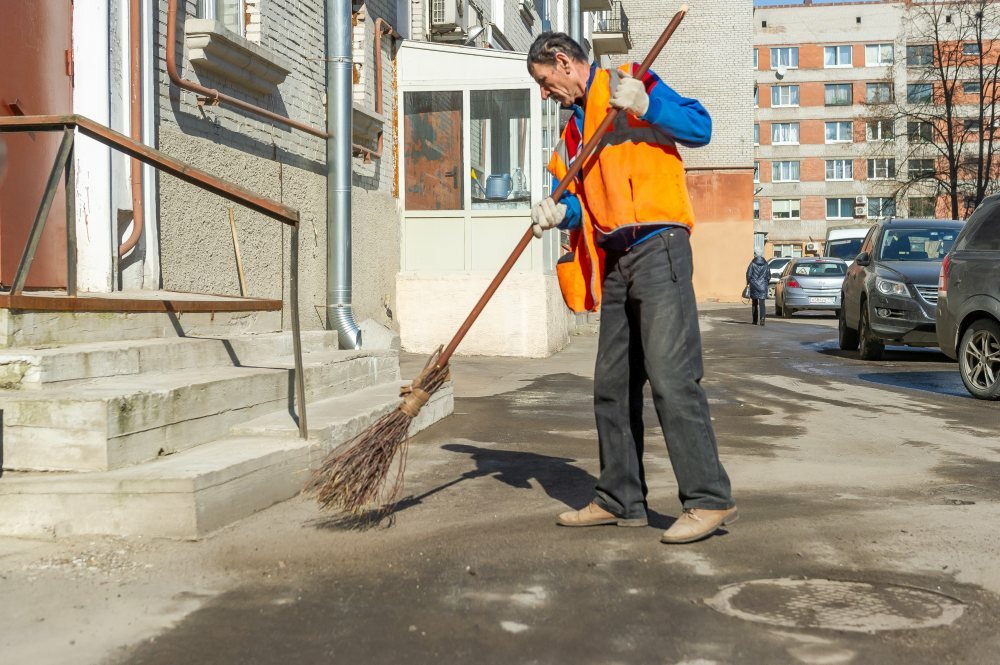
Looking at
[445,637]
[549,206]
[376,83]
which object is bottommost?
[445,637]

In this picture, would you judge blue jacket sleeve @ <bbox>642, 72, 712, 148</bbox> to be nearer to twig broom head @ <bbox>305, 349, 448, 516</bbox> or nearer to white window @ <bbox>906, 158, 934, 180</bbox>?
twig broom head @ <bbox>305, 349, 448, 516</bbox>

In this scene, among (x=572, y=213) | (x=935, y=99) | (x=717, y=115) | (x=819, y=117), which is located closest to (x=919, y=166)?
(x=819, y=117)

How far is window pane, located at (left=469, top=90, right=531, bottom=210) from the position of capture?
1539 centimetres

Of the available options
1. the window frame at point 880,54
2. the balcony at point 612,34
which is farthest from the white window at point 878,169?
the balcony at point 612,34

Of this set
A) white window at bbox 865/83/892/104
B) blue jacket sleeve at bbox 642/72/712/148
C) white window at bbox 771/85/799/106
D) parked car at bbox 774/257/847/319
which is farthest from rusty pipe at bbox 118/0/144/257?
white window at bbox 771/85/799/106

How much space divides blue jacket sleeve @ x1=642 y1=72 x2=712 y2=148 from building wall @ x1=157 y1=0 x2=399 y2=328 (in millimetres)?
4465

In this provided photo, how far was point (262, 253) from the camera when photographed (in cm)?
997

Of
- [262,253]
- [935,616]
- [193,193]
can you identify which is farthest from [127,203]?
[935,616]

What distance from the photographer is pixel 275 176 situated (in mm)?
10594

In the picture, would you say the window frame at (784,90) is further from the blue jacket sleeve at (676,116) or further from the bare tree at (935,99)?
the blue jacket sleeve at (676,116)

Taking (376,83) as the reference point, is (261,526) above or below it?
below

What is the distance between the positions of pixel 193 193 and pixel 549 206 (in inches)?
174

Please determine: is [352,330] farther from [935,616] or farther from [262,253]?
[935,616]

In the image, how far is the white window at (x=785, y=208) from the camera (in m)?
80.8
